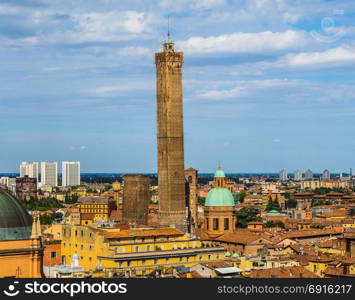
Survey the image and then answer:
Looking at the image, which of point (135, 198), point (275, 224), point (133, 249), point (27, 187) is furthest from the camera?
point (27, 187)

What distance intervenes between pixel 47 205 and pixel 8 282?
116m

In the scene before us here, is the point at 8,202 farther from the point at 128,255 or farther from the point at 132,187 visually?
the point at 132,187

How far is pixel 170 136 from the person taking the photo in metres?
76.9

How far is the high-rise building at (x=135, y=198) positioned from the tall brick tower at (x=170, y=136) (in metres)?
3.03

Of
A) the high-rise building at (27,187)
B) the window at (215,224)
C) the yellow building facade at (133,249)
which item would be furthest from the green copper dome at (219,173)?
the high-rise building at (27,187)

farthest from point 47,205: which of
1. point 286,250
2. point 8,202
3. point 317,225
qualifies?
point 8,202

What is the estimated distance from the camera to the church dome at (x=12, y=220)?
29.0 metres

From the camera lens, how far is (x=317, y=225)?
319 feet

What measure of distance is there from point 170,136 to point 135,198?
7.42 m

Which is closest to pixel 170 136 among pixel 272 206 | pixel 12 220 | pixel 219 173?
pixel 219 173

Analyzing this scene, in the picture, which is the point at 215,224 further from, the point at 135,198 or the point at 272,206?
the point at 272,206

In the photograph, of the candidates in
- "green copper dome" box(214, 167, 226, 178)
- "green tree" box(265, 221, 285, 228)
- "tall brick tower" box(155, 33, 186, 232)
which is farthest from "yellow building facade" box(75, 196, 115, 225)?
"tall brick tower" box(155, 33, 186, 232)

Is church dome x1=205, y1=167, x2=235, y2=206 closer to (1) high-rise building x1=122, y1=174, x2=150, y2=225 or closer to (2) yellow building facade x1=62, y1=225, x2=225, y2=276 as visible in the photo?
(1) high-rise building x1=122, y1=174, x2=150, y2=225

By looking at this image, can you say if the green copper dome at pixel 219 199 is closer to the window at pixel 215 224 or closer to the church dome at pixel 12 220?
the window at pixel 215 224
